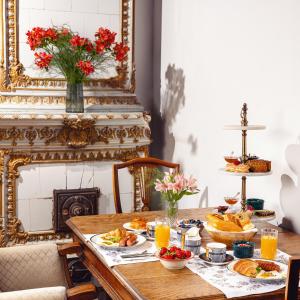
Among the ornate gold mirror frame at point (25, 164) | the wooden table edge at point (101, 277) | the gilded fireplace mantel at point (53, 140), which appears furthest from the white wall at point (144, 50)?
the wooden table edge at point (101, 277)

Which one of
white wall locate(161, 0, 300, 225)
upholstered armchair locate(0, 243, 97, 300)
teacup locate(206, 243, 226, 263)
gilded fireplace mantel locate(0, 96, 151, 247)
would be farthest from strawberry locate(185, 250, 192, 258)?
gilded fireplace mantel locate(0, 96, 151, 247)

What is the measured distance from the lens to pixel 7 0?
4176 mm

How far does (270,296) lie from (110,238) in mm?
828

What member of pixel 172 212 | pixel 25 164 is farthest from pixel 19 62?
pixel 172 212

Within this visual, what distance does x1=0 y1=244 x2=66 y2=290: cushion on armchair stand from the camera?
8.46 ft

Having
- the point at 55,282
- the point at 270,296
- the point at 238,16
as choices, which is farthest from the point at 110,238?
the point at 238,16

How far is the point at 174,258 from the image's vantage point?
2.19 m

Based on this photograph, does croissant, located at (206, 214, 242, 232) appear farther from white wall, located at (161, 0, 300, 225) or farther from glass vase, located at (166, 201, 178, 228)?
white wall, located at (161, 0, 300, 225)

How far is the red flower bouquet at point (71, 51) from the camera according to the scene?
406 cm

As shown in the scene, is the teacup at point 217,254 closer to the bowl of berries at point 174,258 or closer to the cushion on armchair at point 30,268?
the bowl of berries at point 174,258

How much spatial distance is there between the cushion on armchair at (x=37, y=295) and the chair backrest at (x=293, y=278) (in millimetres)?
853

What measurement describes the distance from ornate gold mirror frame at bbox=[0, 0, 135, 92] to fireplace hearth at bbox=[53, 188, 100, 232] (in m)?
0.77

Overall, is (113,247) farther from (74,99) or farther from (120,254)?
(74,99)

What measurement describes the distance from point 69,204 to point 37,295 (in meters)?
2.16
